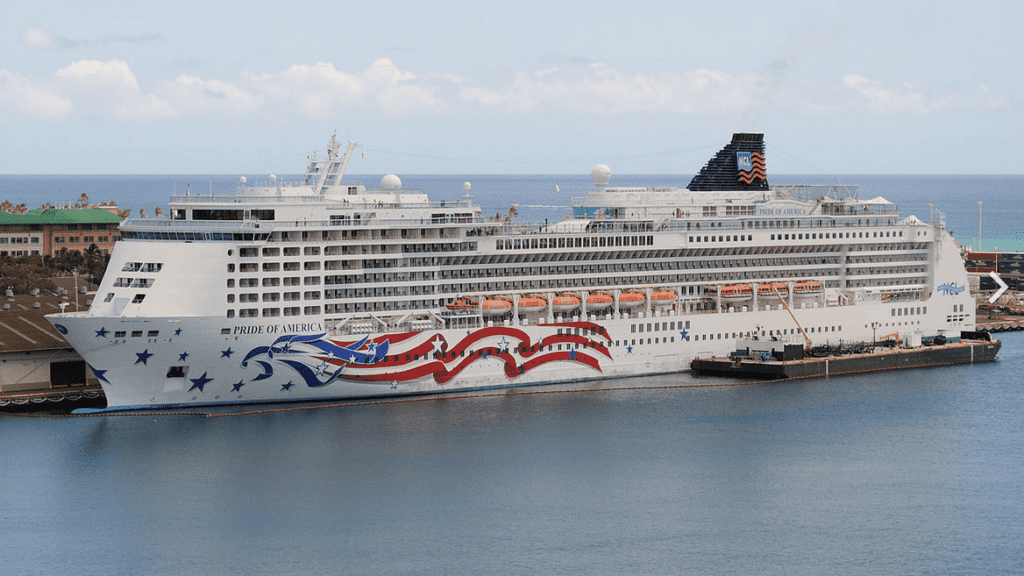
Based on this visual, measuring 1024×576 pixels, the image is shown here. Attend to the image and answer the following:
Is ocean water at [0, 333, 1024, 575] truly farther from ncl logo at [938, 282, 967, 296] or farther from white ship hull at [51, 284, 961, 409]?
ncl logo at [938, 282, 967, 296]

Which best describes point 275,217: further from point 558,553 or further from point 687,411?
point 558,553

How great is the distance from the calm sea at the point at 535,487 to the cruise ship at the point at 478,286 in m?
1.61

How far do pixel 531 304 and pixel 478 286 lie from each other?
2.08 metres

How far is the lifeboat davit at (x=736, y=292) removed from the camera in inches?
2069

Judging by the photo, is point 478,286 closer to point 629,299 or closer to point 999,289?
point 629,299

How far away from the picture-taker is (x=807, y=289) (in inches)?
2152

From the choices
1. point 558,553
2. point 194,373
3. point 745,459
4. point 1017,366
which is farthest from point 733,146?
point 558,553

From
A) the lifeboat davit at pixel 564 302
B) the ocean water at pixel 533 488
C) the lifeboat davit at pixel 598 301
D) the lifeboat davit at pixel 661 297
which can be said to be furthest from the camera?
the lifeboat davit at pixel 661 297

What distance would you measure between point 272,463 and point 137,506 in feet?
15.7

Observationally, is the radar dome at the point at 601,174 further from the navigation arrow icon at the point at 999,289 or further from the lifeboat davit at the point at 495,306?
the navigation arrow icon at the point at 999,289

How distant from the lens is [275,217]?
146 ft

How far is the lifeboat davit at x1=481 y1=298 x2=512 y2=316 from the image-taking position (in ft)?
156

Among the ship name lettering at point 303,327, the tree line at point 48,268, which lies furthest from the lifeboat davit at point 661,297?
the tree line at point 48,268

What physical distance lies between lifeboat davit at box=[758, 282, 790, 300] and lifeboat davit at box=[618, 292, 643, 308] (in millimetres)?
6105
